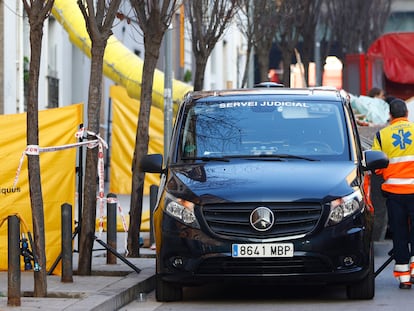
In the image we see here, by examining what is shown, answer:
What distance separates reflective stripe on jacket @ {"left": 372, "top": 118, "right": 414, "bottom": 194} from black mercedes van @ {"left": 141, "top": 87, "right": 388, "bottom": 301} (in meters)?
0.55

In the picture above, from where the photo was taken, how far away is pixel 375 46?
2825cm

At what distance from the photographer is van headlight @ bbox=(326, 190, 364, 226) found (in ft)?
35.8

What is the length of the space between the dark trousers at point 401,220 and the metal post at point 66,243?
10.2ft

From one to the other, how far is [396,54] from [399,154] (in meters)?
15.8

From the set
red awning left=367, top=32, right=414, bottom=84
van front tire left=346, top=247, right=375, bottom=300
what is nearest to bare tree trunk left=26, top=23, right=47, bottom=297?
van front tire left=346, top=247, right=375, bottom=300

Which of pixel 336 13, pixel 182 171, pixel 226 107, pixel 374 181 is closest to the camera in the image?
pixel 182 171

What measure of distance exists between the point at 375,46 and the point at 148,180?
636cm

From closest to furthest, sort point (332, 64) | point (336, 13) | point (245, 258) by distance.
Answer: point (245, 258)
point (336, 13)
point (332, 64)

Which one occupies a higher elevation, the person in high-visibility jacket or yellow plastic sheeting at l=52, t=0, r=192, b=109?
yellow plastic sheeting at l=52, t=0, r=192, b=109

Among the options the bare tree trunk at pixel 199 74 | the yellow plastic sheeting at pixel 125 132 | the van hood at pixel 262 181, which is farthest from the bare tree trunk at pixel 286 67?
the van hood at pixel 262 181

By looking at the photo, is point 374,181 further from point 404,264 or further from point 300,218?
point 300,218

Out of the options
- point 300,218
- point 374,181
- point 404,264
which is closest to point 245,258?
point 300,218

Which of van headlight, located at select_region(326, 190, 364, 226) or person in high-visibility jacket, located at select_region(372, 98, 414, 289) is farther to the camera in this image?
person in high-visibility jacket, located at select_region(372, 98, 414, 289)

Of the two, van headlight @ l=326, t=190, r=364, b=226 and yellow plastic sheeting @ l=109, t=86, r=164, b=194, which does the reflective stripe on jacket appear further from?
yellow plastic sheeting @ l=109, t=86, r=164, b=194
